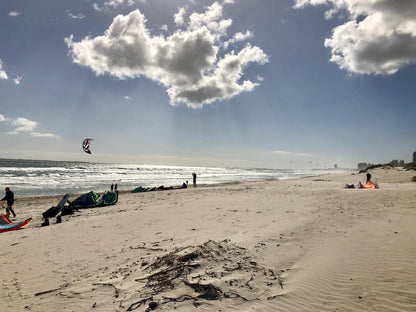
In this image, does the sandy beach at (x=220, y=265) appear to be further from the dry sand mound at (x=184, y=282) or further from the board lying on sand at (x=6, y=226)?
the board lying on sand at (x=6, y=226)

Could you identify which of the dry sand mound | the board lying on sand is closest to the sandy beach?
the dry sand mound

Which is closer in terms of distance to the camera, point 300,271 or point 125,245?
point 300,271

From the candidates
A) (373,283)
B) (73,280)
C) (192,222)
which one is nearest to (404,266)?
(373,283)

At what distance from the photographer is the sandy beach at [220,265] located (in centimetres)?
447

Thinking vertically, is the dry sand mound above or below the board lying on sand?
above

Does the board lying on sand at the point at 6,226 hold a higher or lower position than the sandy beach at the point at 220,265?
lower

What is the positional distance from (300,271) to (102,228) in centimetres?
810

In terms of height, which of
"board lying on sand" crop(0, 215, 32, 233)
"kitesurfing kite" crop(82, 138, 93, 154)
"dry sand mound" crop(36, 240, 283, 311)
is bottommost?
"board lying on sand" crop(0, 215, 32, 233)

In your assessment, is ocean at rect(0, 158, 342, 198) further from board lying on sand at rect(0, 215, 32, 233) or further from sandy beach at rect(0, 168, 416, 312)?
sandy beach at rect(0, 168, 416, 312)

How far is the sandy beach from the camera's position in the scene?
4.47 m

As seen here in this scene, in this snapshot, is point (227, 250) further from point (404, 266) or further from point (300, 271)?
point (404, 266)

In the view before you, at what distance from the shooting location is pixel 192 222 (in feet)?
33.3

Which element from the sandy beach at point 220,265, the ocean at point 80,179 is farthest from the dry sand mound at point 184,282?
the ocean at point 80,179

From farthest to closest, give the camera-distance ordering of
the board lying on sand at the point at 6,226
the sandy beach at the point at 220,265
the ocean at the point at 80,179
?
the ocean at the point at 80,179 → the board lying on sand at the point at 6,226 → the sandy beach at the point at 220,265
